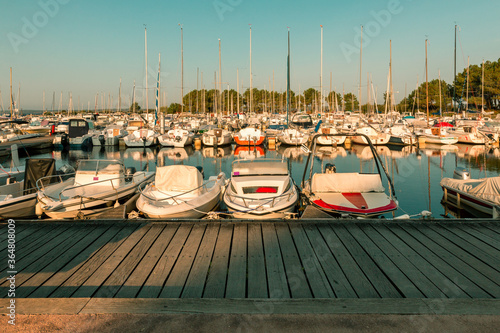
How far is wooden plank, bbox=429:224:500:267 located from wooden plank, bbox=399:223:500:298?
0.34 metres

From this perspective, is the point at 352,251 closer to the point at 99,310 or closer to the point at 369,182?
the point at 99,310

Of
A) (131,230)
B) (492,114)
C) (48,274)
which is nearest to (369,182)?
(131,230)

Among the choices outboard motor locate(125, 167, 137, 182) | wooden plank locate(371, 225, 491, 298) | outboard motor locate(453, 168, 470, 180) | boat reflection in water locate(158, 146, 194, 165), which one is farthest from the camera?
boat reflection in water locate(158, 146, 194, 165)

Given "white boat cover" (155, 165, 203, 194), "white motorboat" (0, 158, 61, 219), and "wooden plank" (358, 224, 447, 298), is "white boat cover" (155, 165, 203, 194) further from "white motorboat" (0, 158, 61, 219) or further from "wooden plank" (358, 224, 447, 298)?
"wooden plank" (358, 224, 447, 298)

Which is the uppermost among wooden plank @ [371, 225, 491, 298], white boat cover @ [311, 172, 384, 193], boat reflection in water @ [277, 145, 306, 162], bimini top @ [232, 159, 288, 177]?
boat reflection in water @ [277, 145, 306, 162]

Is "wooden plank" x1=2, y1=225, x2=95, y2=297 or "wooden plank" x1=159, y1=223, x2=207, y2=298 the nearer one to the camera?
"wooden plank" x1=159, y1=223, x2=207, y2=298

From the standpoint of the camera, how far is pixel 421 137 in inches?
1626

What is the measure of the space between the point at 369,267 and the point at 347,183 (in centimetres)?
763

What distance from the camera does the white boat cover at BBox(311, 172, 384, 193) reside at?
39.7ft

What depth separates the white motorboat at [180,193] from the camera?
11.3 m

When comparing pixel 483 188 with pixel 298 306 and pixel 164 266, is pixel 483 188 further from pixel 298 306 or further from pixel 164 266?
pixel 164 266

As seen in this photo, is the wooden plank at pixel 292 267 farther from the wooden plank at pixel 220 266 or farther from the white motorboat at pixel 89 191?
the white motorboat at pixel 89 191

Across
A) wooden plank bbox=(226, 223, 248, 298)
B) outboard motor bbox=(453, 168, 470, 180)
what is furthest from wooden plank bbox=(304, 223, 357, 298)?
outboard motor bbox=(453, 168, 470, 180)

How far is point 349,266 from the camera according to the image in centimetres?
486
